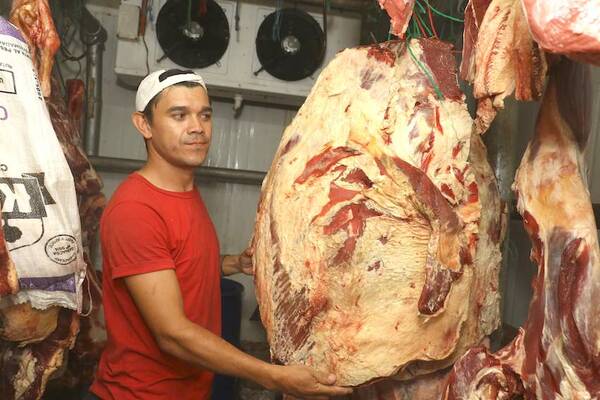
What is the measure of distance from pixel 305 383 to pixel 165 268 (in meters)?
0.72

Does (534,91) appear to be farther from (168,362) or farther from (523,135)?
(168,362)


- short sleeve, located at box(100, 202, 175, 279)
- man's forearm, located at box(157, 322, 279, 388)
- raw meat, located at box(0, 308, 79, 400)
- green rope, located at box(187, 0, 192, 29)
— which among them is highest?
green rope, located at box(187, 0, 192, 29)

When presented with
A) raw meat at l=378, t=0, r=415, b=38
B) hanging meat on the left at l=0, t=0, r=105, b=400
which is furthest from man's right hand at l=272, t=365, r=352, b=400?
raw meat at l=378, t=0, r=415, b=38

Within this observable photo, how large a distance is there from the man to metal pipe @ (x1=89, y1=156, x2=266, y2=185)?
1.25 m

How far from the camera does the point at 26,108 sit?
7.14ft

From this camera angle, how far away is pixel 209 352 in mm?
2238

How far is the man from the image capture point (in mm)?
2311

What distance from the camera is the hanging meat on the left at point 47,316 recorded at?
7.32ft

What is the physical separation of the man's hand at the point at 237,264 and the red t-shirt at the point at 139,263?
0.83ft

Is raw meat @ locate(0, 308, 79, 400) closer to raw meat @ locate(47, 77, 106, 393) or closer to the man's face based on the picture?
raw meat @ locate(47, 77, 106, 393)

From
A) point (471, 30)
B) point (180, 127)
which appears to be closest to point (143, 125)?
point (180, 127)

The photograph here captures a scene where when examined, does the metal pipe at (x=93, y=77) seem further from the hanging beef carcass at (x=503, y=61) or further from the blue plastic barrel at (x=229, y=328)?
the hanging beef carcass at (x=503, y=61)

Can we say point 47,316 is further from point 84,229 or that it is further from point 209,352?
point 84,229

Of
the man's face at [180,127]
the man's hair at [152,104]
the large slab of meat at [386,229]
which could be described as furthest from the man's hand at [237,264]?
the large slab of meat at [386,229]
